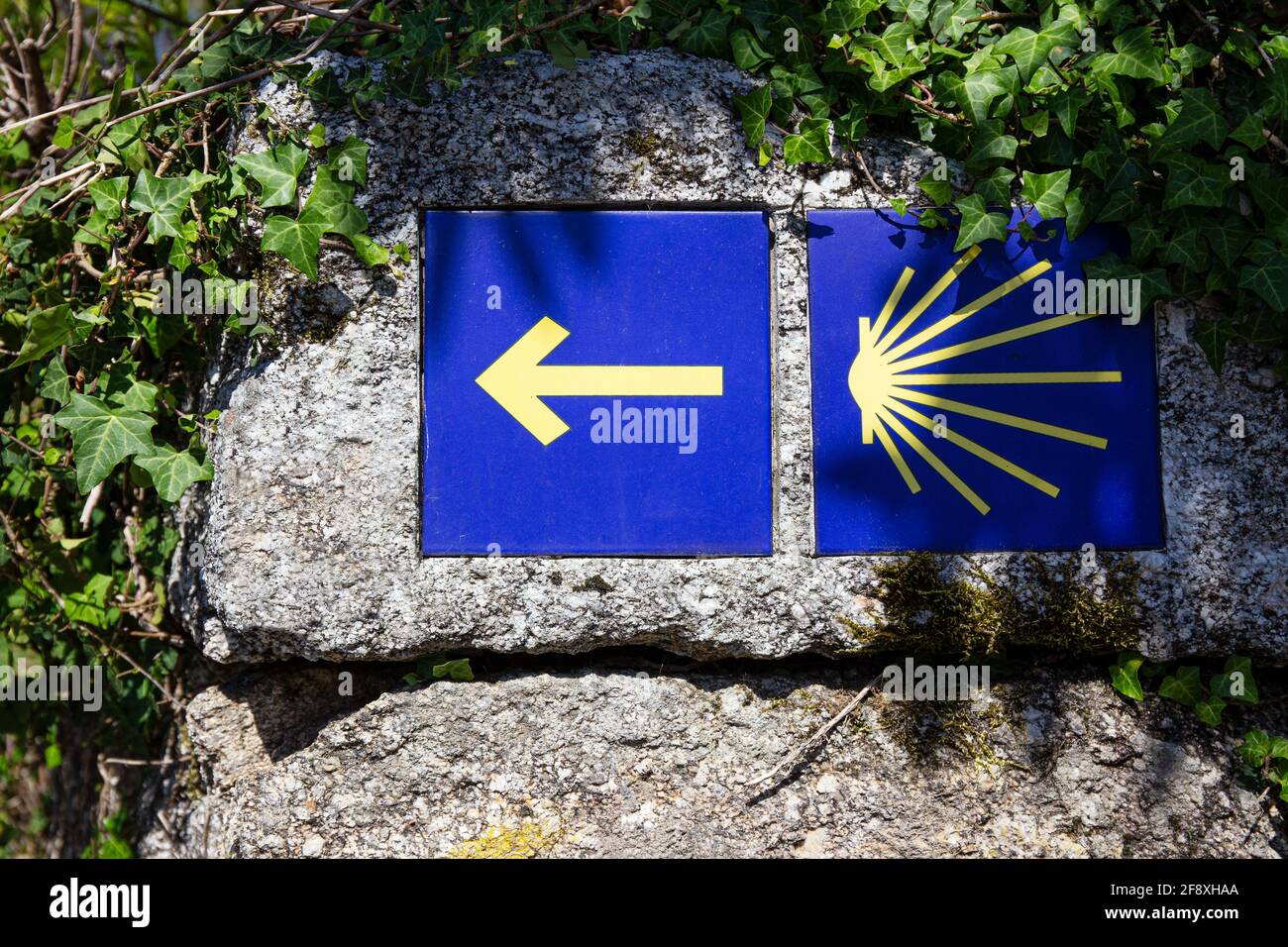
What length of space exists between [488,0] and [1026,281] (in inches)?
48.4

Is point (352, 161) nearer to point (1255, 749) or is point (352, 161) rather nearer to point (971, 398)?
point (971, 398)

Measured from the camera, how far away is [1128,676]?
1855 mm

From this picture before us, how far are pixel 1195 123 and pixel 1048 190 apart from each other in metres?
0.30

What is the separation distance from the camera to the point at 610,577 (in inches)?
72.1

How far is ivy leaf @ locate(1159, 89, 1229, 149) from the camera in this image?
180cm

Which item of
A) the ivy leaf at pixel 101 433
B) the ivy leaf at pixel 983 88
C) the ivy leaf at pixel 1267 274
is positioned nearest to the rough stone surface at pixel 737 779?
the ivy leaf at pixel 101 433

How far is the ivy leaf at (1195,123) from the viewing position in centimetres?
180

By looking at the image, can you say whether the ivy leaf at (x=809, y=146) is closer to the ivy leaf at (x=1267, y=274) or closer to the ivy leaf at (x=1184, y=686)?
the ivy leaf at (x=1267, y=274)

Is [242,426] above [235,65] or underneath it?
underneath

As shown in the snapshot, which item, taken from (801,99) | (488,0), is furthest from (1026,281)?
(488,0)

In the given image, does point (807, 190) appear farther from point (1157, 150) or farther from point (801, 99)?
point (1157, 150)

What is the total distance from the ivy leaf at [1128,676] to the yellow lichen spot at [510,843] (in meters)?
1.16

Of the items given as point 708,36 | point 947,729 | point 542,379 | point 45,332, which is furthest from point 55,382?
point 947,729
